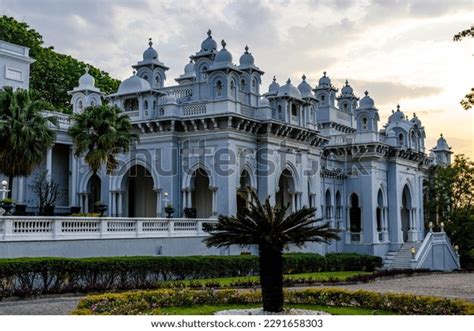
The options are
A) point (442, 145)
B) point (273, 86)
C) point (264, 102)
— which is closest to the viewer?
point (264, 102)

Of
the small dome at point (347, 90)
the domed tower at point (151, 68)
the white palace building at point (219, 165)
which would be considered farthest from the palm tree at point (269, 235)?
the small dome at point (347, 90)

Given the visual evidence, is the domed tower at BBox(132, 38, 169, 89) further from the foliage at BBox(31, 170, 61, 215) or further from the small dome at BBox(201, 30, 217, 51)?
the foliage at BBox(31, 170, 61, 215)

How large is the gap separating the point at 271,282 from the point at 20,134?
16.3m

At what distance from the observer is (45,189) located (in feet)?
112

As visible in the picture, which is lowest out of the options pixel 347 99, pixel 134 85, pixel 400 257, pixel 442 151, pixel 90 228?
pixel 400 257

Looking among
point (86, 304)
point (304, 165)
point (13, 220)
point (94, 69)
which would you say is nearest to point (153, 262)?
point (13, 220)

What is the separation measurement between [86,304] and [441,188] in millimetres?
40823

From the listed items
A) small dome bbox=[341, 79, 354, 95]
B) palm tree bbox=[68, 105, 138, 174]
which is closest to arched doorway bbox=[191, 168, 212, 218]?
palm tree bbox=[68, 105, 138, 174]

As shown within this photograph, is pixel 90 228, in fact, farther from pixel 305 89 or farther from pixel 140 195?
pixel 305 89

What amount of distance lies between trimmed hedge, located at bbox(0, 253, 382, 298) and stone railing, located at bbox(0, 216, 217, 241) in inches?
72.1

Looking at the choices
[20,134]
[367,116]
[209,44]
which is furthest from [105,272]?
[367,116]

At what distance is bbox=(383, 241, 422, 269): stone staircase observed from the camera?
4153 cm

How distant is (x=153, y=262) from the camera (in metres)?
22.4
